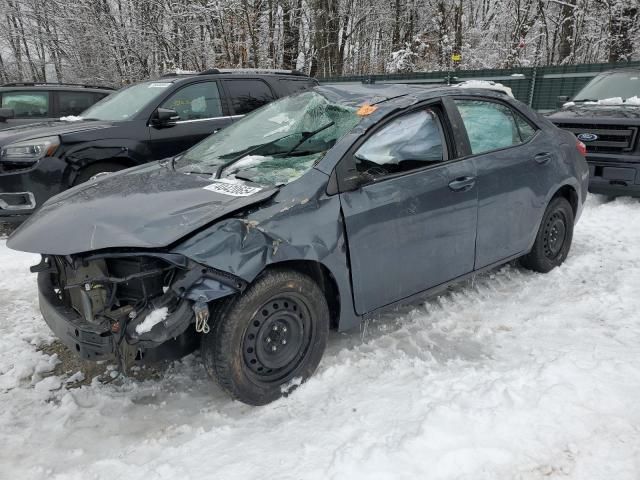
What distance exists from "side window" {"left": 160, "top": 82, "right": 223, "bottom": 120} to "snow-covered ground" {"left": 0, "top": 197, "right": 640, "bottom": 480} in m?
3.47

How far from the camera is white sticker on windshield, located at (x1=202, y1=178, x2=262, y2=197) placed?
2.86 meters

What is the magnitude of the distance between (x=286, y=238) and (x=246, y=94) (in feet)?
16.1

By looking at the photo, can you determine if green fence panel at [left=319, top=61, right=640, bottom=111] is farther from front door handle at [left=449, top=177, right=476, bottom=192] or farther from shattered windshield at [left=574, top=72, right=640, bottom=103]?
front door handle at [left=449, top=177, right=476, bottom=192]

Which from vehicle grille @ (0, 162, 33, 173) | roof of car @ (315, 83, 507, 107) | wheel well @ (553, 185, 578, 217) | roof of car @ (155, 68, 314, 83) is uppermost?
roof of car @ (155, 68, 314, 83)

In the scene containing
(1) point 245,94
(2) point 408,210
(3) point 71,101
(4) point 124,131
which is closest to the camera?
(2) point 408,210

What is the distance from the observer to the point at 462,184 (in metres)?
3.59

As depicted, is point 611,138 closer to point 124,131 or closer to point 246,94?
point 246,94

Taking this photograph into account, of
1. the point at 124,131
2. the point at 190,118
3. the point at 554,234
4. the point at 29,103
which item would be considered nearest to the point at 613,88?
the point at 554,234

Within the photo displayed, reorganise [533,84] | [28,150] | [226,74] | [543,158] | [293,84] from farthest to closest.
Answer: [533,84] < [293,84] < [226,74] < [28,150] < [543,158]

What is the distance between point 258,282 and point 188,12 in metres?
18.1

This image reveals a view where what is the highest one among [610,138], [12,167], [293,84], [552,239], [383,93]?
[383,93]

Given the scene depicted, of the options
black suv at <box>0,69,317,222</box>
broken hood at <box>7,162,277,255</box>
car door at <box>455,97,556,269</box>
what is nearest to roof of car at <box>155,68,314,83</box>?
black suv at <box>0,69,317,222</box>

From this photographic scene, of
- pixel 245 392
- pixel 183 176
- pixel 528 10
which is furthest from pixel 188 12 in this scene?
pixel 245 392

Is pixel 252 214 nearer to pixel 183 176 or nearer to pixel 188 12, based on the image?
pixel 183 176
